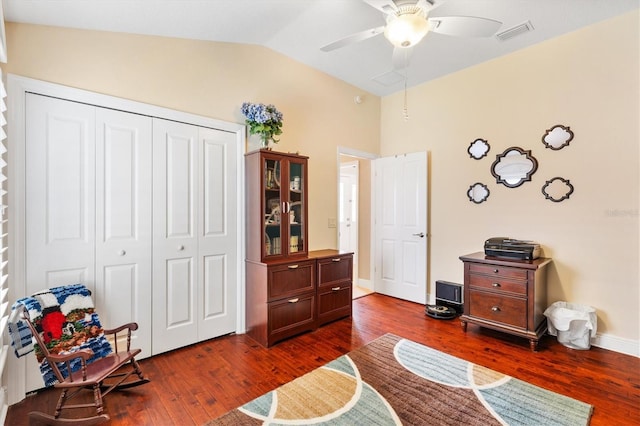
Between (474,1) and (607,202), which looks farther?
(607,202)

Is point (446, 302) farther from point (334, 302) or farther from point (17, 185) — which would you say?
point (17, 185)

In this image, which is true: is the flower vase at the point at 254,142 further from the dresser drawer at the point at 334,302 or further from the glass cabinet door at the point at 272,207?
the dresser drawer at the point at 334,302

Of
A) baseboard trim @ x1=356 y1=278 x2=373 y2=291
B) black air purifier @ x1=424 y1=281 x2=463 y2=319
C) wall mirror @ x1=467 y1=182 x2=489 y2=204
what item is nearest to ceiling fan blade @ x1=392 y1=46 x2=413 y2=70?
wall mirror @ x1=467 y1=182 x2=489 y2=204

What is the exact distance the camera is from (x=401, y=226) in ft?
14.5

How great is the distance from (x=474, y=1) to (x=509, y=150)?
1709mm

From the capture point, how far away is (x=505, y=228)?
3559 mm

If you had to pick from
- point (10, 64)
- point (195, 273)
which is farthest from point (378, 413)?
point (10, 64)

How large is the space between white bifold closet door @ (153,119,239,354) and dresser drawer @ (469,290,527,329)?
2.53 metres

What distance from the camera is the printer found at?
296 centimetres

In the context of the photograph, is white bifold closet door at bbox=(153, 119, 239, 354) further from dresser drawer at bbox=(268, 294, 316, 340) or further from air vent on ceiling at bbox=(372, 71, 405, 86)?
air vent on ceiling at bbox=(372, 71, 405, 86)

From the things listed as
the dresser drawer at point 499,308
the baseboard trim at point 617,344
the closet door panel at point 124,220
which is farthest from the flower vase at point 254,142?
the baseboard trim at point 617,344

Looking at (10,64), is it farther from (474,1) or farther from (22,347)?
(474,1)

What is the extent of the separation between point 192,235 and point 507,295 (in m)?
3.11

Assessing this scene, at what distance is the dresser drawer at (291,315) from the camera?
9.61 feet
